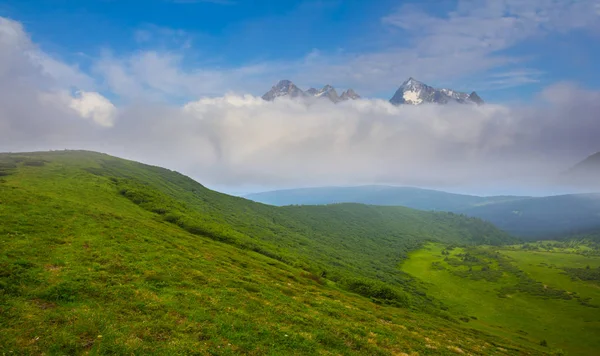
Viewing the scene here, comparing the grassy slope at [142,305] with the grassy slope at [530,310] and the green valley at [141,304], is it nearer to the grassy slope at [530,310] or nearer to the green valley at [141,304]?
the green valley at [141,304]

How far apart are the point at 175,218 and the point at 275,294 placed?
6809cm

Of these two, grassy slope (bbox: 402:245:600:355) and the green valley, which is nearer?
the green valley

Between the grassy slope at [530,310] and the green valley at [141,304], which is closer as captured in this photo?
the green valley at [141,304]

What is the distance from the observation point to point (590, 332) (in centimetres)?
10112

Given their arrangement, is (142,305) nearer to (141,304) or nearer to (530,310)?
(141,304)

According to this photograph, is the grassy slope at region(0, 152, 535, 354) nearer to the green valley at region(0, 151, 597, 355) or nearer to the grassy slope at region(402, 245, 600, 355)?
the green valley at region(0, 151, 597, 355)

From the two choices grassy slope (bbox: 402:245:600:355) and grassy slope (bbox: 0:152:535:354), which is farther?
grassy slope (bbox: 402:245:600:355)

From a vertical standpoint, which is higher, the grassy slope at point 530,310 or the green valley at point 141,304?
the green valley at point 141,304

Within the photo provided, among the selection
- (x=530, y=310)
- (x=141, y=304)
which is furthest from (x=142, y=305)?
(x=530, y=310)

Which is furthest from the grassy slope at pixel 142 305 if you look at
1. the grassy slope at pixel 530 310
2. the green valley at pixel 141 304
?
the grassy slope at pixel 530 310

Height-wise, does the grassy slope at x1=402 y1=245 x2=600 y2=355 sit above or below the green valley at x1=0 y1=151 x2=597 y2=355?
below

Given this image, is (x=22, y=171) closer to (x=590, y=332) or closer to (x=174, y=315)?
(x=174, y=315)

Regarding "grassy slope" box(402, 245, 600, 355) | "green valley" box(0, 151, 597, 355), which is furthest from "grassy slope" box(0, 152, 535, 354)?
"grassy slope" box(402, 245, 600, 355)

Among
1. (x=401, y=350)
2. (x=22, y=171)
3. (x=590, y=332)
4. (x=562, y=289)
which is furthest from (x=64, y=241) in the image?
(x=562, y=289)
